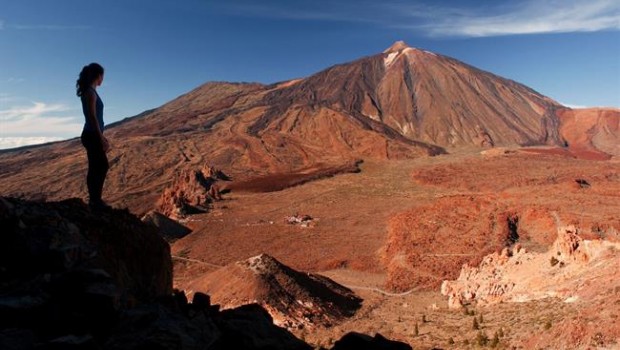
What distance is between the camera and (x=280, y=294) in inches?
732

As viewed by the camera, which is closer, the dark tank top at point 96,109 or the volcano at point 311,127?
the dark tank top at point 96,109

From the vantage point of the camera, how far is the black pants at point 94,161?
21.7 ft

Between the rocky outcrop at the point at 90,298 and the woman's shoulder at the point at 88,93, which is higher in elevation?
the woman's shoulder at the point at 88,93

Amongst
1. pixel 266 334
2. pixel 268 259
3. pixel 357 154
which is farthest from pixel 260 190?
pixel 266 334

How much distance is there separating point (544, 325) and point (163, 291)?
8.42 m

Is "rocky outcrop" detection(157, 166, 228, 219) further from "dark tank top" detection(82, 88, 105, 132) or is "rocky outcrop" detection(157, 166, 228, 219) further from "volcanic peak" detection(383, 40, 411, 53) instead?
"volcanic peak" detection(383, 40, 411, 53)

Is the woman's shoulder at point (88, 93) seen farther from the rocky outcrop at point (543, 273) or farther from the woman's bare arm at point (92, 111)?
the rocky outcrop at point (543, 273)

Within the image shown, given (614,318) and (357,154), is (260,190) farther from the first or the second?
(614,318)

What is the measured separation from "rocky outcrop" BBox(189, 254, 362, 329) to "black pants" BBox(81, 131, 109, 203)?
11346 mm

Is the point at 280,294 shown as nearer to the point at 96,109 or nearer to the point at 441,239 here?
the point at 96,109

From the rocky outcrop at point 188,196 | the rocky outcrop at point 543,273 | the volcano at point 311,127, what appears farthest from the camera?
the volcano at point 311,127

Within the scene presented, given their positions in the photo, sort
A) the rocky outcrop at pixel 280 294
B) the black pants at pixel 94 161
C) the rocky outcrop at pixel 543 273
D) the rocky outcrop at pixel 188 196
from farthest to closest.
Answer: the rocky outcrop at pixel 188 196 < the rocky outcrop at pixel 280 294 < the rocky outcrop at pixel 543 273 < the black pants at pixel 94 161

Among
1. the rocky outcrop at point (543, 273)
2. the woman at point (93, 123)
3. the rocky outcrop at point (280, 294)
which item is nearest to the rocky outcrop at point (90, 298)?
the woman at point (93, 123)

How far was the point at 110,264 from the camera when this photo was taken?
6.60 m
